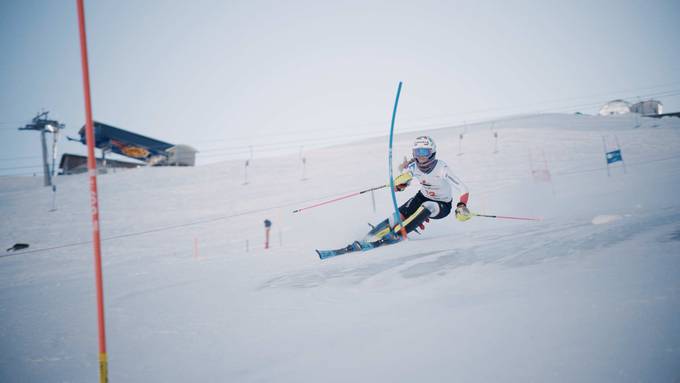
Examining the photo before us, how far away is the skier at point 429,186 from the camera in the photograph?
20.7ft

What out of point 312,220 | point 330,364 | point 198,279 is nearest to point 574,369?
point 330,364

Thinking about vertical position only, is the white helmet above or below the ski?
above

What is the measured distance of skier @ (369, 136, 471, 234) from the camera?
6.30 m

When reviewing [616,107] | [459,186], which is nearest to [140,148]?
[459,186]

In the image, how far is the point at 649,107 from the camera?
3947cm

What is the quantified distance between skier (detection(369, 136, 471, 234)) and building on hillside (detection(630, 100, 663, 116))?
47842mm

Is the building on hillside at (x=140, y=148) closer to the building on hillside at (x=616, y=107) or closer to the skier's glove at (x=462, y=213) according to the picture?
the skier's glove at (x=462, y=213)

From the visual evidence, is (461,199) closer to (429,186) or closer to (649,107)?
(429,186)

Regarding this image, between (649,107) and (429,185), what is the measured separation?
162 ft

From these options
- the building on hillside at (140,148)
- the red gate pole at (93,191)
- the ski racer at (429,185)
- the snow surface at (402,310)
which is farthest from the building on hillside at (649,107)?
the building on hillside at (140,148)

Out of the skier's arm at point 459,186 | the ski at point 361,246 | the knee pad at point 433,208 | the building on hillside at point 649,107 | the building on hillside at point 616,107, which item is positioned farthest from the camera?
the building on hillside at point 616,107

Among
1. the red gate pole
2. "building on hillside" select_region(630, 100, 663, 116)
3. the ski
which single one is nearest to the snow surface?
the ski

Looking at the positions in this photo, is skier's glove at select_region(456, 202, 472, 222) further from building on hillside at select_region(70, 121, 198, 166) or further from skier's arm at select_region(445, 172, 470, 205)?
building on hillside at select_region(70, 121, 198, 166)

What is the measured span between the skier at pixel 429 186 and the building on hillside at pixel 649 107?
157ft
